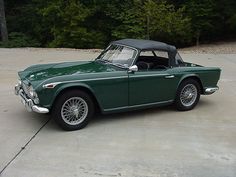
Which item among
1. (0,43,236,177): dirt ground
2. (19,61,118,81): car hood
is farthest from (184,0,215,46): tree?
(19,61,118,81): car hood

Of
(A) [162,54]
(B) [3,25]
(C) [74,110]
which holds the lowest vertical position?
(C) [74,110]

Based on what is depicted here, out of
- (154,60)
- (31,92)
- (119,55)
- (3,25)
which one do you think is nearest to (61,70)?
(31,92)

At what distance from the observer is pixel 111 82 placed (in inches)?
222

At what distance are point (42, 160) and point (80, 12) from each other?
53.4 feet

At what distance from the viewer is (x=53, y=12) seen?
66.3ft

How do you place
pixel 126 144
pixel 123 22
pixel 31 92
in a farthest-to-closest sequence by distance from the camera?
1. pixel 123 22
2. pixel 31 92
3. pixel 126 144

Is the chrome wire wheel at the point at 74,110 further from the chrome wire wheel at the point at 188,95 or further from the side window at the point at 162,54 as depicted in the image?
the chrome wire wheel at the point at 188,95

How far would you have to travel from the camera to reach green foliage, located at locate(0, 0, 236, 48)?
19.2 meters

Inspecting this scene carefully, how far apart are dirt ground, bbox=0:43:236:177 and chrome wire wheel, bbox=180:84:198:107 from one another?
0.19m

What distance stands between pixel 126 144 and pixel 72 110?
3.36 feet

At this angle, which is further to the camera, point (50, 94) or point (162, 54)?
point (162, 54)

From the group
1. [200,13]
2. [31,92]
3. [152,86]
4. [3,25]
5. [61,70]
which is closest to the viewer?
[31,92]

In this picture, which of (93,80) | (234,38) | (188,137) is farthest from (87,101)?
(234,38)

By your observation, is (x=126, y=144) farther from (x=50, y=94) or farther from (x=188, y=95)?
(x=188, y=95)
